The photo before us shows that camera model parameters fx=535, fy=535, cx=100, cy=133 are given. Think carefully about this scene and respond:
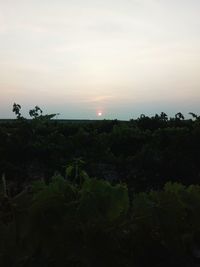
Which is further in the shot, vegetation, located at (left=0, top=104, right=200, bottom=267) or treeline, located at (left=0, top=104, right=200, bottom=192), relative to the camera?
treeline, located at (left=0, top=104, right=200, bottom=192)

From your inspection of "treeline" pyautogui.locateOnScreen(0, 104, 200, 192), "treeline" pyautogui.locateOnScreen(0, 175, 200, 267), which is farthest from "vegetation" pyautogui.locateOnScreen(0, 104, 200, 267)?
"treeline" pyautogui.locateOnScreen(0, 104, 200, 192)

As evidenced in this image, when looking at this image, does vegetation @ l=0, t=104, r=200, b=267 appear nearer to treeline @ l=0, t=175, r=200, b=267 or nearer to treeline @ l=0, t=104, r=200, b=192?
treeline @ l=0, t=175, r=200, b=267

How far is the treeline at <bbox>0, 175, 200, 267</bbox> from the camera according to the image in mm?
2631

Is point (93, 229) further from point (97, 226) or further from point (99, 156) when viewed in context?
point (99, 156)

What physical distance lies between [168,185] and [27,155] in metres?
7.45

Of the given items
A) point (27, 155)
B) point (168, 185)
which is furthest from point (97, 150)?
point (168, 185)

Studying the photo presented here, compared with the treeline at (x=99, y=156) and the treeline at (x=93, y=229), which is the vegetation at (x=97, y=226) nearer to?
the treeline at (x=93, y=229)

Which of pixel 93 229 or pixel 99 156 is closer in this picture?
pixel 93 229

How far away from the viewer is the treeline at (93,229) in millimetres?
2631

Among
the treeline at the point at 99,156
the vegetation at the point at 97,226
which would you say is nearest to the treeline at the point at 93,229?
the vegetation at the point at 97,226

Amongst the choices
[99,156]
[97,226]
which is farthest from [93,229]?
[99,156]

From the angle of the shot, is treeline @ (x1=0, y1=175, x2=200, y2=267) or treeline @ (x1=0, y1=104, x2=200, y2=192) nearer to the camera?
treeline @ (x1=0, y1=175, x2=200, y2=267)

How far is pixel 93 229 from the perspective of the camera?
2.62m

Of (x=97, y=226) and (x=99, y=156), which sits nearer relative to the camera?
(x=97, y=226)
